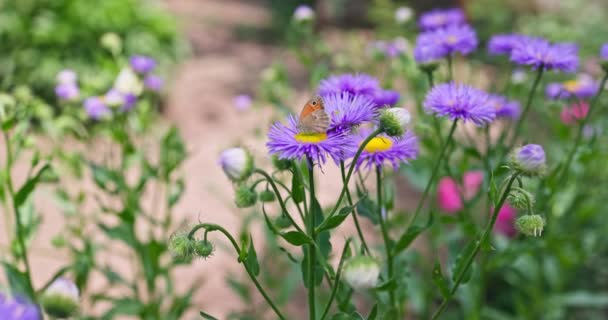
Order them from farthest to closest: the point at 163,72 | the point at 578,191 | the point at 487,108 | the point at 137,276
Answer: the point at 163,72 → the point at 578,191 → the point at 137,276 → the point at 487,108

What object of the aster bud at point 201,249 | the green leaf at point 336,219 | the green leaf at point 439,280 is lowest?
the green leaf at point 439,280

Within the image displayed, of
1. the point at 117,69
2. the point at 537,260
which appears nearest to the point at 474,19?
the point at 537,260

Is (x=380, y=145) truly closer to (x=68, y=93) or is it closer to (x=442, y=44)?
(x=442, y=44)

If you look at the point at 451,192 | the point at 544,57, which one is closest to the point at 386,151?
the point at 544,57

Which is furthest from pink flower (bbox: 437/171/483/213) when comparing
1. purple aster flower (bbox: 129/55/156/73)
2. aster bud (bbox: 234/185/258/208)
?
aster bud (bbox: 234/185/258/208)

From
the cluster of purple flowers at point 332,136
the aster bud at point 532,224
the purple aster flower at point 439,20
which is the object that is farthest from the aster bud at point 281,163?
the purple aster flower at point 439,20

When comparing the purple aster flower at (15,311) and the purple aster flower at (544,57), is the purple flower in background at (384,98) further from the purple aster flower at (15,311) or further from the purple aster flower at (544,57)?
the purple aster flower at (15,311)

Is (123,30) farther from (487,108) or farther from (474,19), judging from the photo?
(487,108)
